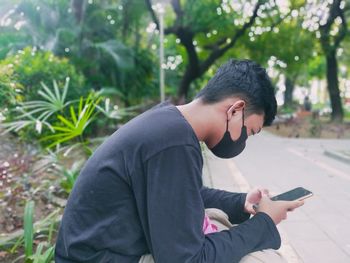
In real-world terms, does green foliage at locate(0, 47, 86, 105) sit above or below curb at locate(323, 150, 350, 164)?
above

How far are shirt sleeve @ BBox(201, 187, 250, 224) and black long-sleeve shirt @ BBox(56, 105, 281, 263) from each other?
1.12 feet

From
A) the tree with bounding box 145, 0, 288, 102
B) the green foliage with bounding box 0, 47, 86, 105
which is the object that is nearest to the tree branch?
the tree with bounding box 145, 0, 288, 102

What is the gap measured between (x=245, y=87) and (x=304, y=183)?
3.82 metres

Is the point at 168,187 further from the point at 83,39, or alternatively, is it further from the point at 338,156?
the point at 83,39

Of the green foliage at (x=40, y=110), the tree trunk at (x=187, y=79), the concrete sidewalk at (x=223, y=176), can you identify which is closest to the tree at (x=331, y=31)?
the tree trunk at (x=187, y=79)

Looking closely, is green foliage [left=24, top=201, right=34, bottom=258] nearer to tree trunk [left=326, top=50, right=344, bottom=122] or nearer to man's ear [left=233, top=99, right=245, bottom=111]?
man's ear [left=233, top=99, right=245, bottom=111]

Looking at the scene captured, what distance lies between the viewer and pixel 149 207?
1.16 meters

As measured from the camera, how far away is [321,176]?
17.0 ft

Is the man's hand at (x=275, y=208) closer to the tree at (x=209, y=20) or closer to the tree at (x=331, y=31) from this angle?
the tree at (x=209, y=20)

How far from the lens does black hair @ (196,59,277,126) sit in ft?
4.25

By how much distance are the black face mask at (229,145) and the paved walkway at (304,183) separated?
1.36 meters

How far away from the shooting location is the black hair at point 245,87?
4.25 feet

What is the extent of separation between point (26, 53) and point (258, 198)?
5.98 metres

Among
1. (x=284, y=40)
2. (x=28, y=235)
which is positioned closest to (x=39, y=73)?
(x=28, y=235)
